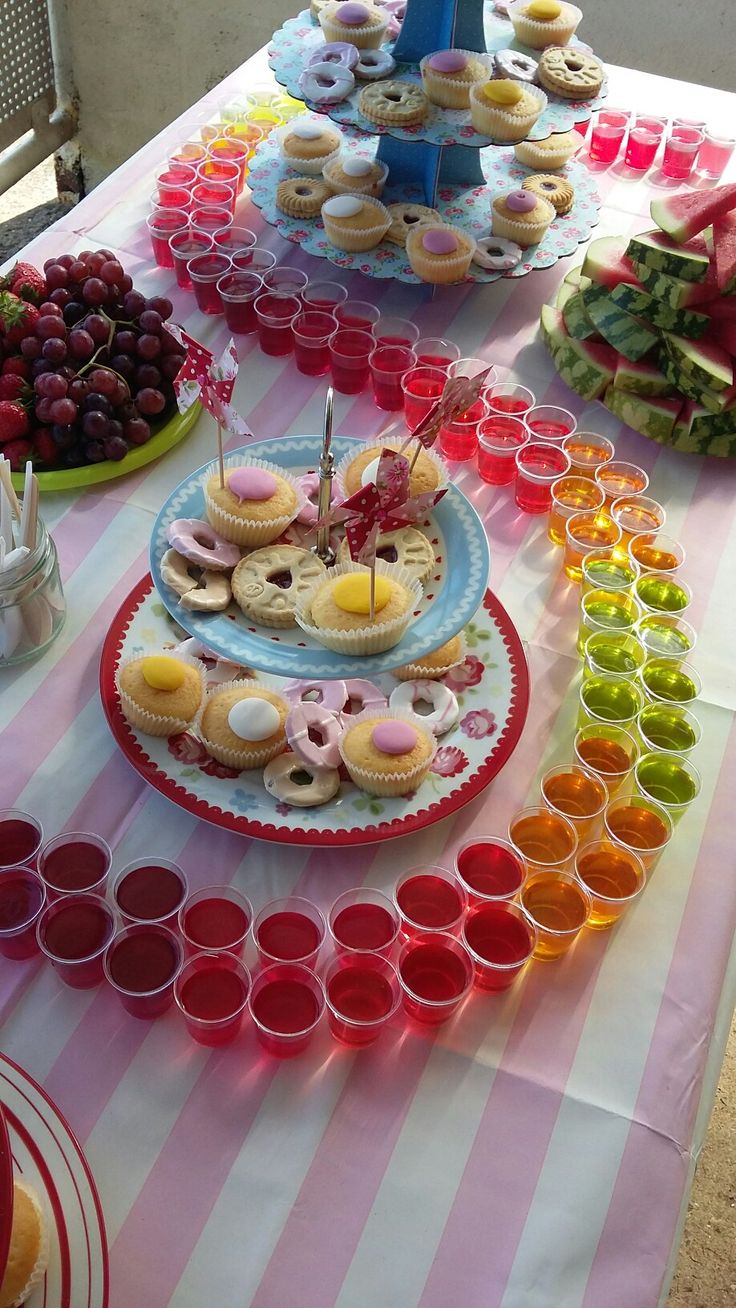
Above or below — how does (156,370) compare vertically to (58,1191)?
above

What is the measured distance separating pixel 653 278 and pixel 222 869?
4.42ft

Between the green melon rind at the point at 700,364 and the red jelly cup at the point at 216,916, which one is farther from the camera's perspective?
the green melon rind at the point at 700,364

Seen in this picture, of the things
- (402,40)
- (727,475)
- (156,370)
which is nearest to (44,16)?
(402,40)

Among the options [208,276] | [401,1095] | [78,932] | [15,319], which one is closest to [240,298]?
[208,276]

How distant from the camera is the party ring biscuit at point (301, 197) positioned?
2365 millimetres

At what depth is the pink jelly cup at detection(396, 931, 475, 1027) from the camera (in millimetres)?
1289

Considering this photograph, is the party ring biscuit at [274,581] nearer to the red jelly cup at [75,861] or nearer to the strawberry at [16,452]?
the red jelly cup at [75,861]

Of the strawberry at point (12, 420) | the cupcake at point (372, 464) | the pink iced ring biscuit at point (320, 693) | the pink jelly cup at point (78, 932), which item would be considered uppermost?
the cupcake at point (372, 464)

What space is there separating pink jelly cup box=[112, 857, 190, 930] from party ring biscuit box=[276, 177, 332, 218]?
156cm

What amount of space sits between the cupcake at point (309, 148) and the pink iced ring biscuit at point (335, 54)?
150mm

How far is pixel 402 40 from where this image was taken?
2.31m

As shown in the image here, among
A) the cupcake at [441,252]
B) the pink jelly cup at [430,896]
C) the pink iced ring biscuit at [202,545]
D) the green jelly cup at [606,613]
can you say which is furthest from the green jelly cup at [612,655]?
the cupcake at [441,252]

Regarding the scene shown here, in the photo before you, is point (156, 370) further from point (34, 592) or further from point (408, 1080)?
point (408, 1080)

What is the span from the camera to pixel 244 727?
147 cm
